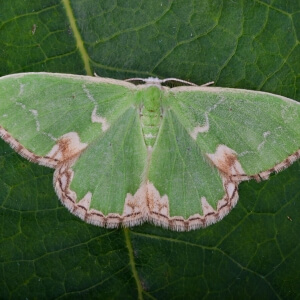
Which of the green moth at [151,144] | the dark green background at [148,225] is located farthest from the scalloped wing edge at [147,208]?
the dark green background at [148,225]

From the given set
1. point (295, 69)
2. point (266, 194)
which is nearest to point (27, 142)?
point (266, 194)

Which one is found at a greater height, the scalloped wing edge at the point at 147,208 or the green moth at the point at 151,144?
the green moth at the point at 151,144

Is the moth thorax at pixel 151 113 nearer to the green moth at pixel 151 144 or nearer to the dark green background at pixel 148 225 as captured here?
the green moth at pixel 151 144

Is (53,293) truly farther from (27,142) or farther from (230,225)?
(230,225)

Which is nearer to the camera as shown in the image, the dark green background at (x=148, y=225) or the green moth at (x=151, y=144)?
the green moth at (x=151, y=144)

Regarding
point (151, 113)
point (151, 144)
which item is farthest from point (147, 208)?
point (151, 113)
